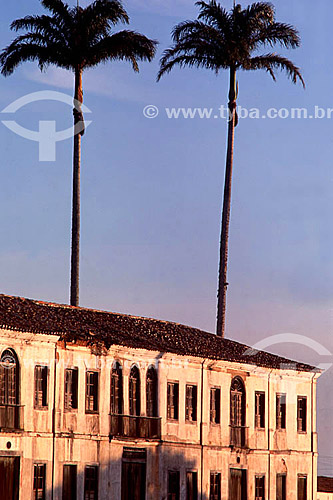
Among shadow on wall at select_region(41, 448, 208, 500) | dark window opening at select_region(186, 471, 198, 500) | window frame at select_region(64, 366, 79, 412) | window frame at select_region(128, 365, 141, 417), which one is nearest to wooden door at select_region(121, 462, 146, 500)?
shadow on wall at select_region(41, 448, 208, 500)

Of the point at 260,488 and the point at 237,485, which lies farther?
the point at 260,488

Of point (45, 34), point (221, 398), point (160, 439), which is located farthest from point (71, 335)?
point (45, 34)

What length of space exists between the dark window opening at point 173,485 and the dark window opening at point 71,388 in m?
6.82

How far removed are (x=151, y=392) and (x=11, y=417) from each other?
8905 mm

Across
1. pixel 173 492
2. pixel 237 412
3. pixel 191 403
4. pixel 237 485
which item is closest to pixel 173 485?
pixel 173 492

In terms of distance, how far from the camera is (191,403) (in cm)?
4997

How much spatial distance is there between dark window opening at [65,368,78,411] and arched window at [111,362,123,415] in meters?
2.45

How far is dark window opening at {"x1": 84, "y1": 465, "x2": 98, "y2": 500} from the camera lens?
141ft

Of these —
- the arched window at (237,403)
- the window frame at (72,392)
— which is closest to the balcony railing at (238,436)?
the arched window at (237,403)

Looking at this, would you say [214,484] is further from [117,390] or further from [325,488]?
[325,488]

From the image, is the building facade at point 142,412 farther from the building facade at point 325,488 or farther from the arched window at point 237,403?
the building facade at point 325,488

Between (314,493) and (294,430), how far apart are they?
3.21 meters

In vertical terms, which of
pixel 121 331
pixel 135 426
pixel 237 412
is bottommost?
pixel 135 426

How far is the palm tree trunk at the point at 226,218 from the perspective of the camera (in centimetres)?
6175
